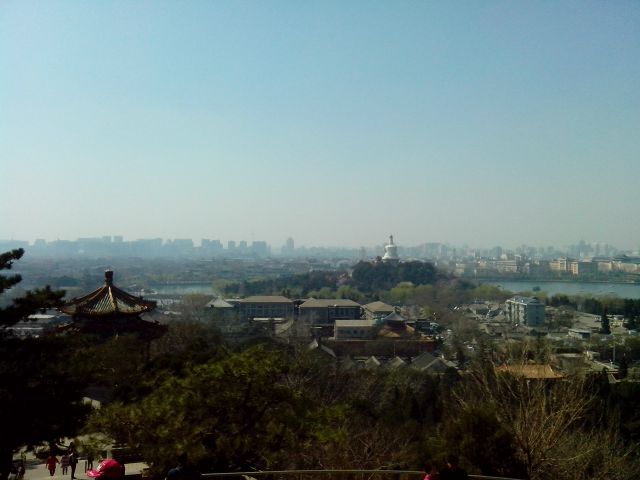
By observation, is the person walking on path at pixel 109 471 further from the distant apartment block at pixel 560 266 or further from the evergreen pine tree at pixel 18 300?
the distant apartment block at pixel 560 266

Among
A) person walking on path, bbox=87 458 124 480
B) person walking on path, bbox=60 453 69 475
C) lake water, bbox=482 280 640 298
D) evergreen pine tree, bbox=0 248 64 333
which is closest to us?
person walking on path, bbox=87 458 124 480

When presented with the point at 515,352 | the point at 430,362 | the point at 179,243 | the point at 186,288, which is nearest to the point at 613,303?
the point at 430,362

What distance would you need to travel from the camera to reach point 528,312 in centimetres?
3647

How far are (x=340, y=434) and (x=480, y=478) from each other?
1707 mm

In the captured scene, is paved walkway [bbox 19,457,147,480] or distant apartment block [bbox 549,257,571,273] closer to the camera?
paved walkway [bbox 19,457,147,480]

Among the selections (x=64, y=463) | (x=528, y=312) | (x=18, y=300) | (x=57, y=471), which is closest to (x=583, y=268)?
(x=528, y=312)

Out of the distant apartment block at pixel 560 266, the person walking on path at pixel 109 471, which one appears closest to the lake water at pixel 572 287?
the distant apartment block at pixel 560 266

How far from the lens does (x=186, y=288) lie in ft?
230

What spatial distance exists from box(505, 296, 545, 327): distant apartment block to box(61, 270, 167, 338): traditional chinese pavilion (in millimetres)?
29600

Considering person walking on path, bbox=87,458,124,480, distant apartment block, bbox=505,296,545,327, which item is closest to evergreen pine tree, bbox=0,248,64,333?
person walking on path, bbox=87,458,124,480

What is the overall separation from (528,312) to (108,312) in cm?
3106

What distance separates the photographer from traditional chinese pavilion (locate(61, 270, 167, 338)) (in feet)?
32.1

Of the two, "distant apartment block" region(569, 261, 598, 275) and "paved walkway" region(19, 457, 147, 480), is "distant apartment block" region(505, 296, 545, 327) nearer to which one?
"paved walkway" region(19, 457, 147, 480)

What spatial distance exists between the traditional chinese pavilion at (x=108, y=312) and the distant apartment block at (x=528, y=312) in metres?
29.6
